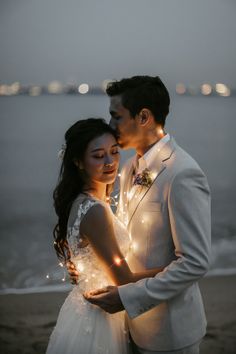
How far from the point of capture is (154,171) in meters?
1.80

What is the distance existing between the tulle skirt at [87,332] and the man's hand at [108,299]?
10 centimetres

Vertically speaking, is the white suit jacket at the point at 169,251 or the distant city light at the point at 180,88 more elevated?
the distant city light at the point at 180,88

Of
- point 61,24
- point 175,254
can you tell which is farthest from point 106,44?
point 175,254

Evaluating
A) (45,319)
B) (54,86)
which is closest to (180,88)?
(54,86)

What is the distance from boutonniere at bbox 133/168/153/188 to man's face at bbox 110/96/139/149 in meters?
0.14

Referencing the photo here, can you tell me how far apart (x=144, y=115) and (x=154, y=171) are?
0.22 meters

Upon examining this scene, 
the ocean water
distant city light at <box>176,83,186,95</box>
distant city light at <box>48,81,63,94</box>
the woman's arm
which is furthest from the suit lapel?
distant city light at <box>176,83,186,95</box>

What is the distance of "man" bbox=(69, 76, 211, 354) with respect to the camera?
1.67 metres

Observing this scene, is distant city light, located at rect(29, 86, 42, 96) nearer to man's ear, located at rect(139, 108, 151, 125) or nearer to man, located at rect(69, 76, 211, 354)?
man, located at rect(69, 76, 211, 354)

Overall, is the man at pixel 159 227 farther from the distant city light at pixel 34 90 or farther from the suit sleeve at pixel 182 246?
the distant city light at pixel 34 90

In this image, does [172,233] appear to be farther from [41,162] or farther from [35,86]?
[41,162]

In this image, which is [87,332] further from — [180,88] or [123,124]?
[180,88]

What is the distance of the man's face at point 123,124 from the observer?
1.86m

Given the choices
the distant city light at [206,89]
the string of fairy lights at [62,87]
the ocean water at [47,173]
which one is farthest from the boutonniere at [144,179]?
the distant city light at [206,89]
